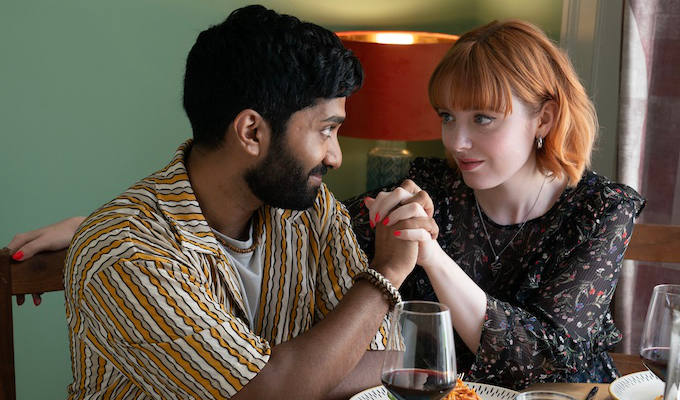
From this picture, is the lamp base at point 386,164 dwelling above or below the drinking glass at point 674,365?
below

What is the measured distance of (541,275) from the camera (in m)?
1.74

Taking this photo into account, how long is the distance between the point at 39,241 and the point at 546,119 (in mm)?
1107

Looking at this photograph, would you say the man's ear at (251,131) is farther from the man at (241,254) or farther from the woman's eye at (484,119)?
the woman's eye at (484,119)

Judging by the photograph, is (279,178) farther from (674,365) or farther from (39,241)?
(674,365)

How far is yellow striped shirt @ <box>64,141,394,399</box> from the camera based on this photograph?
3.97 feet

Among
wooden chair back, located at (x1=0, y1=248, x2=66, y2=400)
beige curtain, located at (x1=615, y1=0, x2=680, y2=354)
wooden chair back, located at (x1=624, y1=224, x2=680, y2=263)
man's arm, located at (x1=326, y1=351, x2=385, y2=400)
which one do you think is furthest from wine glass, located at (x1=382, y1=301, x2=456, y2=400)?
beige curtain, located at (x1=615, y1=0, x2=680, y2=354)

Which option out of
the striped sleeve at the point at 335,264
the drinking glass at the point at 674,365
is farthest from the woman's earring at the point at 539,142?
the drinking glass at the point at 674,365

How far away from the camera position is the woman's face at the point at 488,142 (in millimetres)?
1769

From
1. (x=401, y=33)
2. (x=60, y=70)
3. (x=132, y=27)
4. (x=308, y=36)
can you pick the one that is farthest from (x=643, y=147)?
(x=60, y=70)

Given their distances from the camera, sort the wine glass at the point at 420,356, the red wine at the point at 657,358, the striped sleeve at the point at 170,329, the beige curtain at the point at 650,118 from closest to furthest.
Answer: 1. the wine glass at the point at 420,356
2. the red wine at the point at 657,358
3. the striped sleeve at the point at 170,329
4. the beige curtain at the point at 650,118

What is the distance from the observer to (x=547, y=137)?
1.86 m

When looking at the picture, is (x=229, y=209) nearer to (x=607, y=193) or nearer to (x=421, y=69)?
(x=607, y=193)

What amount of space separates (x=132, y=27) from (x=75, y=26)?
18cm

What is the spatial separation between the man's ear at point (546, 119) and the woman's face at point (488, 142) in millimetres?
46
